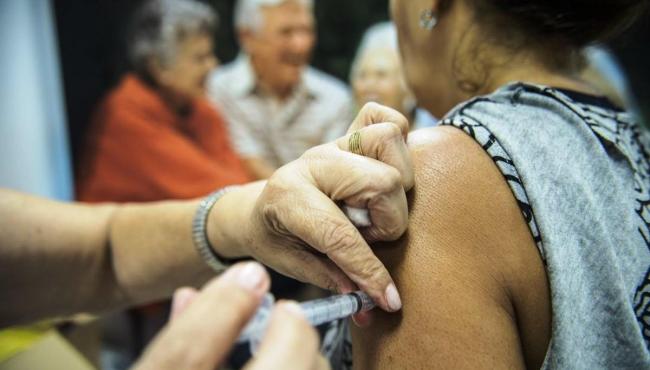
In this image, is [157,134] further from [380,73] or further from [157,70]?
[380,73]

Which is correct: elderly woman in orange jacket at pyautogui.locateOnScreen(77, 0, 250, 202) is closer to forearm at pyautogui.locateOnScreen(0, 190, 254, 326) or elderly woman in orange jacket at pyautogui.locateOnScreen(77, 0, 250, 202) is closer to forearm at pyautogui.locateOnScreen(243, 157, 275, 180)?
forearm at pyautogui.locateOnScreen(243, 157, 275, 180)

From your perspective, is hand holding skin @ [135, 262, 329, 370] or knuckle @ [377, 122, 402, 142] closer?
hand holding skin @ [135, 262, 329, 370]

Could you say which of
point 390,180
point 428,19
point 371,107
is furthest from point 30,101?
point 390,180

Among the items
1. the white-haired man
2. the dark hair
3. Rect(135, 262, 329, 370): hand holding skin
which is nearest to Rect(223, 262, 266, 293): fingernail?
Rect(135, 262, 329, 370): hand holding skin

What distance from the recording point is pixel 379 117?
28.7 inches

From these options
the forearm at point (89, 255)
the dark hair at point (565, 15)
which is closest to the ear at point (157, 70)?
the forearm at point (89, 255)

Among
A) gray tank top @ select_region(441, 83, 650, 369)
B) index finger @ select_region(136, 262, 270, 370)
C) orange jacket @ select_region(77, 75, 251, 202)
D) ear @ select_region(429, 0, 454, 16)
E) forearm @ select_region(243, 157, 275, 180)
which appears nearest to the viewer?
index finger @ select_region(136, 262, 270, 370)

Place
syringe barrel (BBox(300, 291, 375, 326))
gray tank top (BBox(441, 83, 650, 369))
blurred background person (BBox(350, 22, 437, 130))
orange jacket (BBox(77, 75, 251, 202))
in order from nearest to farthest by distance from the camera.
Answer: syringe barrel (BBox(300, 291, 375, 326))
gray tank top (BBox(441, 83, 650, 369))
orange jacket (BBox(77, 75, 251, 202))
blurred background person (BBox(350, 22, 437, 130))

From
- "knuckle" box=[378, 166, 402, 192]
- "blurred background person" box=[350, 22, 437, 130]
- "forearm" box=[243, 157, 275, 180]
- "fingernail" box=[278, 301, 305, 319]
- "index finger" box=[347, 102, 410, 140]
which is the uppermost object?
"index finger" box=[347, 102, 410, 140]

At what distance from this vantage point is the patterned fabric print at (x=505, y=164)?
680 mm

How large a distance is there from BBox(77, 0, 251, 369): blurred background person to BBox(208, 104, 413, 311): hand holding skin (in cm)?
190

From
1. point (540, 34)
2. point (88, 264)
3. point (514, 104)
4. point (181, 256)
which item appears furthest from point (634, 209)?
point (88, 264)

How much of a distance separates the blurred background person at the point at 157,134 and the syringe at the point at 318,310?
1961 millimetres

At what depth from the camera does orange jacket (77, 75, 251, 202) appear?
2.55 m
